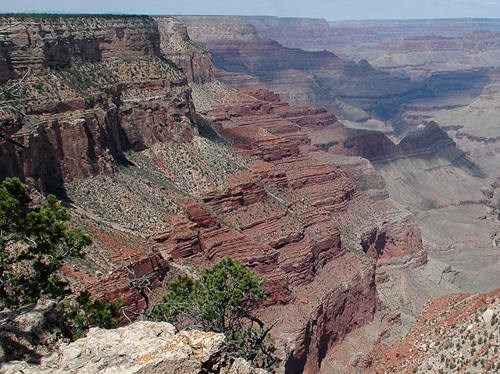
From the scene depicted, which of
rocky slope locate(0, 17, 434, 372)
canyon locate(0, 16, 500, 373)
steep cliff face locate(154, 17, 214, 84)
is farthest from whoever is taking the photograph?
steep cliff face locate(154, 17, 214, 84)

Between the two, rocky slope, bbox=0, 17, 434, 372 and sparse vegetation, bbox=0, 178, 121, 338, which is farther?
rocky slope, bbox=0, 17, 434, 372

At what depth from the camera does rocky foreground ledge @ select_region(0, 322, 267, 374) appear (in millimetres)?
15203

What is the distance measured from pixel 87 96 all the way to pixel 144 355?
3924 cm

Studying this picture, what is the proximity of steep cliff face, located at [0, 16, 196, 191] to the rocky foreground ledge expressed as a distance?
24050 millimetres

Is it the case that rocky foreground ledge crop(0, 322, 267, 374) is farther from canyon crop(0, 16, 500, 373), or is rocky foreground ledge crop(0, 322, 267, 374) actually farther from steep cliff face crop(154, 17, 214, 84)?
steep cliff face crop(154, 17, 214, 84)

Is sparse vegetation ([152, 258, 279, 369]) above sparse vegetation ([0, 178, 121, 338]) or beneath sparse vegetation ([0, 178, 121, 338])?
beneath

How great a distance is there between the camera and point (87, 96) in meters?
51.9

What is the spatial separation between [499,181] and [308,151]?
5063 centimetres

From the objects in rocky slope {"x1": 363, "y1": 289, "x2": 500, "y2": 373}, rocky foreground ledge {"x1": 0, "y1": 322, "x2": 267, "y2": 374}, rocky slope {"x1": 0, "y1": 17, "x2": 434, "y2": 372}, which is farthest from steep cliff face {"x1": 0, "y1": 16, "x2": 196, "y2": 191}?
rocky slope {"x1": 363, "y1": 289, "x2": 500, "y2": 373}

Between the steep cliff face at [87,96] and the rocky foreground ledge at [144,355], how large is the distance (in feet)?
78.9

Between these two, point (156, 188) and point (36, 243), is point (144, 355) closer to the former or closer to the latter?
point (36, 243)

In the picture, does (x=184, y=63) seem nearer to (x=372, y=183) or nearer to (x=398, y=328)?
(x=372, y=183)

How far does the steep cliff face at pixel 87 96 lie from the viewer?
46.6 meters

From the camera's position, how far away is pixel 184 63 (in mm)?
99312
